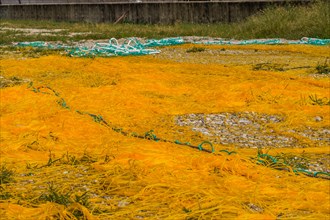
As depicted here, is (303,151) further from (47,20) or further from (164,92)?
(47,20)

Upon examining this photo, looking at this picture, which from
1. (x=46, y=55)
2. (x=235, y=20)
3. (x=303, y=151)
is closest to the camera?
(x=303, y=151)

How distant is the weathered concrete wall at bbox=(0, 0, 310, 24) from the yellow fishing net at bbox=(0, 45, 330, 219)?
11.2 meters

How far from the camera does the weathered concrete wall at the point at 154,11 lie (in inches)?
860

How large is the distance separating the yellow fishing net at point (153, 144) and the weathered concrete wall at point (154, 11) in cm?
1121

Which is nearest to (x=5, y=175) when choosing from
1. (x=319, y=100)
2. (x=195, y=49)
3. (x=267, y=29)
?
(x=319, y=100)

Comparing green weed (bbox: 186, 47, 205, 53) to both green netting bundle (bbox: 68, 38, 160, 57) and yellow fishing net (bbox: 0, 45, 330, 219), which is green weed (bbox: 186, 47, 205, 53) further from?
yellow fishing net (bbox: 0, 45, 330, 219)

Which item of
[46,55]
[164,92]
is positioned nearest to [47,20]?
[46,55]

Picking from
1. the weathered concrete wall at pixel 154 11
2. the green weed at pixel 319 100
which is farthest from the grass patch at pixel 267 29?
the green weed at pixel 319 100

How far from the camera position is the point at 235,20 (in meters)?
21.9

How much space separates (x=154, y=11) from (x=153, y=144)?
20.2 meters

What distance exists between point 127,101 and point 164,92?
3.13ft

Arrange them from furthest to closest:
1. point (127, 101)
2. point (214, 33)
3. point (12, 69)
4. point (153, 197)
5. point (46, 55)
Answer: point (214, 33)
point (46, 55)
point (12, 69)
point (127, 101)
point (153, 197)

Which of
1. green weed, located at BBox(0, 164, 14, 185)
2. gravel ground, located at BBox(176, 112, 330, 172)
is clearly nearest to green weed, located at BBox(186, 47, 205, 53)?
gravel ground, located at BBox(176, 112, 330, 172)

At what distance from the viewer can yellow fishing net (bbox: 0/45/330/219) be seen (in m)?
4.14
